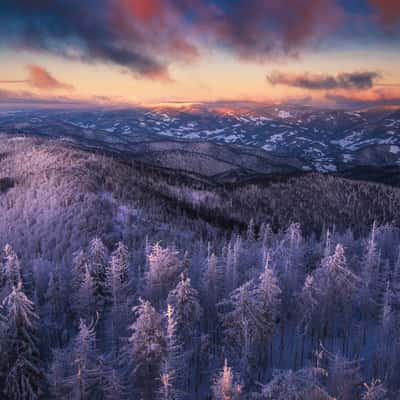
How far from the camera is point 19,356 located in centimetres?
2823

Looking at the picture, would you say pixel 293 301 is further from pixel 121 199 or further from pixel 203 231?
pixel 121 199

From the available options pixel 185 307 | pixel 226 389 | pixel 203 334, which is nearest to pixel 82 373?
pixel 226 389

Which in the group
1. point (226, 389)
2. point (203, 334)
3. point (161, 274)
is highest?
point (226, 389)

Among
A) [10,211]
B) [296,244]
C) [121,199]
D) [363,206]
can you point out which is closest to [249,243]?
[296,244]

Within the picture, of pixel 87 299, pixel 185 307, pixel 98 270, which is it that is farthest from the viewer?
pixel 98 270

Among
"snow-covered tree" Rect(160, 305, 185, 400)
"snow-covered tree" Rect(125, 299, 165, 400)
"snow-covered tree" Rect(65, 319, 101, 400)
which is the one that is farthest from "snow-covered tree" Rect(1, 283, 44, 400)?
"snow-covered tree" Rect(160, 305, 185, 400)

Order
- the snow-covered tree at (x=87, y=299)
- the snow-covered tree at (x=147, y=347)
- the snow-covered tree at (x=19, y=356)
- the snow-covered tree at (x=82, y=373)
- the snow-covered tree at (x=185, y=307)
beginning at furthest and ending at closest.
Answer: the snow-covered tree at (x=87, y=299), the snow-covered tree at (x=185, y=307), the snow-covered tree at (x=19, y=356), the snow-covered tree at (x=147, y=347), the snow-covered tree at (x=82, y=373)

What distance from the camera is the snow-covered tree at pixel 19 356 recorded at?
27.9 metres

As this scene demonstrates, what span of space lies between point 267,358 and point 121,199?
283ft

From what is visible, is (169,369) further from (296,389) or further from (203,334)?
(203,334)

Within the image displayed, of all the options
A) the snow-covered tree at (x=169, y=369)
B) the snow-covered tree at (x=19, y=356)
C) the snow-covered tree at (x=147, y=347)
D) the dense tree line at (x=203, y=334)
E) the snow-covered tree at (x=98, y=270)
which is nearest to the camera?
the snow-covered tree at (x=169, y=369)

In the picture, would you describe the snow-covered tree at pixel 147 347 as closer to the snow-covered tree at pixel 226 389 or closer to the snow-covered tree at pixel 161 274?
the snow-covered tree at pixel 226 389

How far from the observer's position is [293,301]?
4550 cm

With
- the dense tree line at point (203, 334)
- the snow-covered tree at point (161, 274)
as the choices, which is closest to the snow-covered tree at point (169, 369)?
the dense tree line at point (203, 334)
